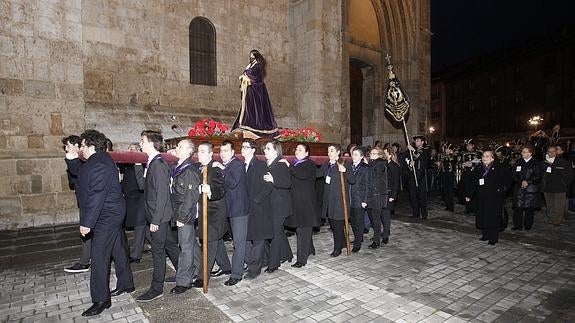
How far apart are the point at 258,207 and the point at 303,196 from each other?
36.8 inches

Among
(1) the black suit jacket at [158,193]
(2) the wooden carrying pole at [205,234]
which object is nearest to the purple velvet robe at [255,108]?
(2) the wooden carrying pole at [205,234]

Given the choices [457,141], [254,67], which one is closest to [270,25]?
[254,67]

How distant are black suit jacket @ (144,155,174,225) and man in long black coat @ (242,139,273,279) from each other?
124 cm

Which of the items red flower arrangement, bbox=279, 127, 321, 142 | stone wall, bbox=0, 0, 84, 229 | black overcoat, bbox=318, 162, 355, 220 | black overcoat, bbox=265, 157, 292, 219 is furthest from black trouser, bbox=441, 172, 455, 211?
stone wall, bbox=0, 0, 84, 229

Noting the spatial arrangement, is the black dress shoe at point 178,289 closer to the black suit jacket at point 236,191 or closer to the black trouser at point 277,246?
the black suit jacket at point 236,191

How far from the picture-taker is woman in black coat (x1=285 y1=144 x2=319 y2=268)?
225 inches

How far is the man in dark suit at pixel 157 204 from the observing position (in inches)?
169

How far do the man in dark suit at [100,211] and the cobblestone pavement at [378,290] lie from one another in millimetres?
301

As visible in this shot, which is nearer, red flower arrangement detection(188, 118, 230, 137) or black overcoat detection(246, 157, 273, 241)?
black overcoat detection(246, 157, 273, 241)

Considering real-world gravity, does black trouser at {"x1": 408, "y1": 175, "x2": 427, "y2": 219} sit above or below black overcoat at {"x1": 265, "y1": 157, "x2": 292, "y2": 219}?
below

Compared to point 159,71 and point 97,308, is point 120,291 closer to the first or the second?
point 97,308

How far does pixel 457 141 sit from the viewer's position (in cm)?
5469

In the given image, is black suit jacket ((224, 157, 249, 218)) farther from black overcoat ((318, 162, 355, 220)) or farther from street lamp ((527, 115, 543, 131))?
street lamp ((527, 115, 543, 131))

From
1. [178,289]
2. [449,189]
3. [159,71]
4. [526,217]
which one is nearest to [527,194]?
[526,217]
